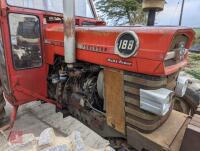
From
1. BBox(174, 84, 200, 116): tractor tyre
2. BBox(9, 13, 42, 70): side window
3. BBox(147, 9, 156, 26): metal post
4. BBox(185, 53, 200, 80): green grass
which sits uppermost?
BBox(147, 9, 156, 26): metal post

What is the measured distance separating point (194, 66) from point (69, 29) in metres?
5.59

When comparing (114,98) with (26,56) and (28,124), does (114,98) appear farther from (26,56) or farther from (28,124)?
(28,124)

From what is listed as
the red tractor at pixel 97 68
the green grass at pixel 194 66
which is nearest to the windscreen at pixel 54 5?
the red tractor at pixel 97 68

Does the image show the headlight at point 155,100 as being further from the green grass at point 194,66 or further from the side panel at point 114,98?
the green grass at point 194,66

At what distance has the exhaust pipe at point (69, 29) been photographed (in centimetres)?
184

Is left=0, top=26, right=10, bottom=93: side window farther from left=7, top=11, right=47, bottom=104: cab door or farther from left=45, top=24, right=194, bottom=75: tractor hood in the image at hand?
left=45, top=24, right=194, bottom=75: tractor hood

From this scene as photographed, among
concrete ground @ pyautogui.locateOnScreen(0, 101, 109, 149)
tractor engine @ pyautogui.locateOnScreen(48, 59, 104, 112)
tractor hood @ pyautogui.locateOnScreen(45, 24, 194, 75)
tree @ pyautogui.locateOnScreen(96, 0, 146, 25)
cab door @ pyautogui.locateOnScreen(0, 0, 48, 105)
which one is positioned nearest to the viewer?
tractor hood @ pyautogui.locateOnScreen(45, 24, 194, 75)

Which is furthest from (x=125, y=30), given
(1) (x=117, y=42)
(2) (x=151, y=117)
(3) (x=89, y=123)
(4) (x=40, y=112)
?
(4) (x=40, y=112)

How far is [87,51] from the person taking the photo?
1.93 meters

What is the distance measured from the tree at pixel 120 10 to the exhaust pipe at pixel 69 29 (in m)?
8.32

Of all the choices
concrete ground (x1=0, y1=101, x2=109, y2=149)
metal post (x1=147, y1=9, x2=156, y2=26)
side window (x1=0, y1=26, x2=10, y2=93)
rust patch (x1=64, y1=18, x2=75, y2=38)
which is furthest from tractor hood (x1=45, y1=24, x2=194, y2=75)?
concrete ground (x1=0, y1=101, x2=109, y2=149)

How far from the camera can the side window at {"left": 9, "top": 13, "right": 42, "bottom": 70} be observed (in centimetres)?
232

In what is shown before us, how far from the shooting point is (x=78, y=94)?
223 centimetres

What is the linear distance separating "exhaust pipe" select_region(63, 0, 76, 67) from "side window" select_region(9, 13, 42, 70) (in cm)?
69
